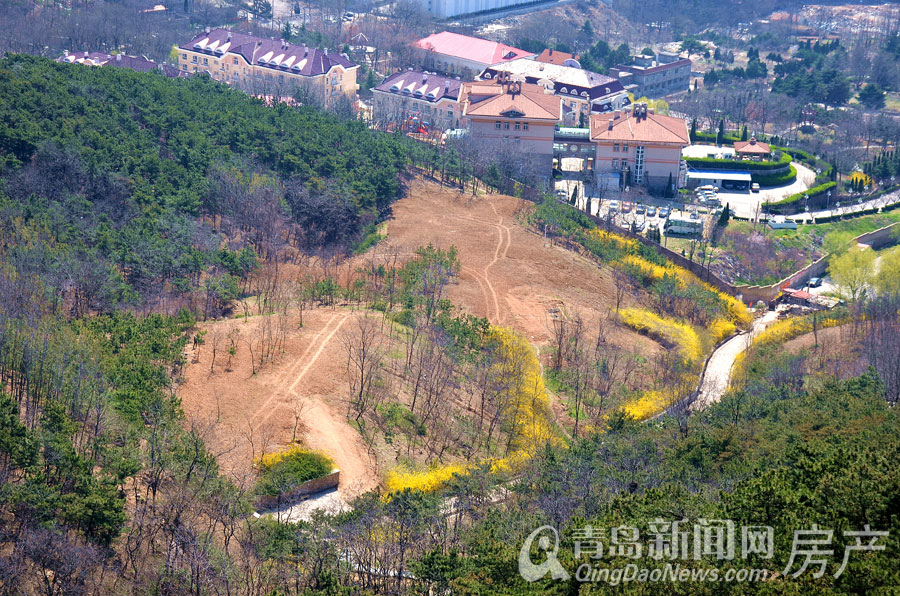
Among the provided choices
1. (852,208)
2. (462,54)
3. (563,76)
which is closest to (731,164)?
(852,208)

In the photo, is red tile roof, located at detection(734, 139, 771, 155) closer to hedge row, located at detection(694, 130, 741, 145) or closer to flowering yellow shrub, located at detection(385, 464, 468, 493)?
hedge row, located at detection(694, 130, 741, 145)

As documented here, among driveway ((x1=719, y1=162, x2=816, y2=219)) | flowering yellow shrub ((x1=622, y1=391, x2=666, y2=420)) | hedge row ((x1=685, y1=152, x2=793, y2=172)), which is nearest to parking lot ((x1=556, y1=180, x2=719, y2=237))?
driveway ((x1=719, y1=162, x2=816, y2=219))

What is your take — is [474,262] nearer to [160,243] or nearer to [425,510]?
[160,243]

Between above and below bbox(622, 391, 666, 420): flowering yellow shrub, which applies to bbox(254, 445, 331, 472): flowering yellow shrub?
above

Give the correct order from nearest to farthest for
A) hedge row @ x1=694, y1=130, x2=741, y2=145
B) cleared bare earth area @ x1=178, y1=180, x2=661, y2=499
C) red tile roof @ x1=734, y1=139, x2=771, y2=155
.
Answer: cleared bare earth area @ x1=178, y1=180, x2=661, y2=499 < red tile roof @ x1=734, y1=139, x2=771, y2=155 < hedge row @ x1=694, y1=130, x2=741, y2=145

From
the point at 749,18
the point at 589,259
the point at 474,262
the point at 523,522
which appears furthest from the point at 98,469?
the point at 749,18

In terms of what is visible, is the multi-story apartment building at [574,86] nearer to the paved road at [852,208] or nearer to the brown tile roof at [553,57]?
the brown tile roof at [553,57]
